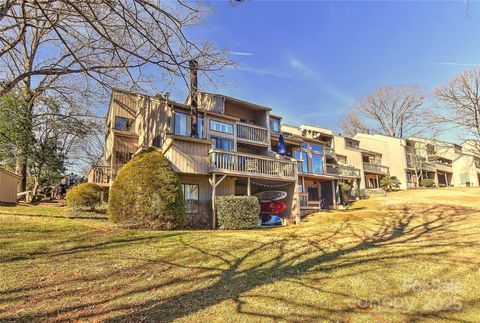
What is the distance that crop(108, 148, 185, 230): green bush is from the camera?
10.4m

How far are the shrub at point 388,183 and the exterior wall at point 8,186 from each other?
34.8 meters

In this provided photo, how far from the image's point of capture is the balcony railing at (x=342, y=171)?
84.8 feet

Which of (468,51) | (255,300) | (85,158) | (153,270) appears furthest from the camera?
(85,158)

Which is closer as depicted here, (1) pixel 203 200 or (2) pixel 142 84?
(2) pixel 142 84

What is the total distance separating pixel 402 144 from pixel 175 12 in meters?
40.7

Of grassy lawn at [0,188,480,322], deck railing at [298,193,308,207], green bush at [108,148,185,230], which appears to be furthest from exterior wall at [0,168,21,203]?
deck railing at [298,193,308,207]

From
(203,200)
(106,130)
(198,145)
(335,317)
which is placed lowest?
(335,317)

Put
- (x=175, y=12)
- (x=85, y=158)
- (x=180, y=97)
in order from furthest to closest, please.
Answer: (x=85, y=158) → (x=180, y=97) → (x=175, y=12)

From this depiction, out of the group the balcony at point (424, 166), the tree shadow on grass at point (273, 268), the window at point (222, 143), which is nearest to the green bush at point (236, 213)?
A: the tree shadow on grass at point (273, 268)

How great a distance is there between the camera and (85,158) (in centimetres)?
3022

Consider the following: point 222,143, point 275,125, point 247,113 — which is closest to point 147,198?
point 222,143

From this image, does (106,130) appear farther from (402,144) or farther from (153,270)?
(402,144)

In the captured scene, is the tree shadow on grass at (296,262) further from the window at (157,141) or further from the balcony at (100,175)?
the balcony at (100,175)

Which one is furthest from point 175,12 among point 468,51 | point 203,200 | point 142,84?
point 203,200
